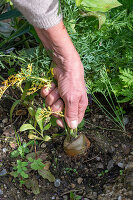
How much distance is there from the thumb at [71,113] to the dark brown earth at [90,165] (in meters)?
0.34

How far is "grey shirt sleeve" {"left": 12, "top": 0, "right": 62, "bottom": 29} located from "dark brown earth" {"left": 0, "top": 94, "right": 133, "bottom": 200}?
88cm

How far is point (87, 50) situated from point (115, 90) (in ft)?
1.16

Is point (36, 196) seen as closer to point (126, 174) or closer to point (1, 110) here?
point (126, 174)

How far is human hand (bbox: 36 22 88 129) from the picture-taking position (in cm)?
131

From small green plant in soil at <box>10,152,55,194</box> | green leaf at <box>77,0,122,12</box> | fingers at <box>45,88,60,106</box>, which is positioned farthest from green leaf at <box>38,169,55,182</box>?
green leaf at <box>77,0,122,12</box>

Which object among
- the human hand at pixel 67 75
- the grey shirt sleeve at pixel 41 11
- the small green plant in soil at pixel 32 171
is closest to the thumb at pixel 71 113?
the human hand at pixel 67 75

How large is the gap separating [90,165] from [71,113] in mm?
479

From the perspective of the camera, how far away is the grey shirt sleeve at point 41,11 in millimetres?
1151

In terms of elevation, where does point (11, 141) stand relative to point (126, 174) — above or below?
above

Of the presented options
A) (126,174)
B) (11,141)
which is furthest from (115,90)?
(11,141)

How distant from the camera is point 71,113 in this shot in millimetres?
1414

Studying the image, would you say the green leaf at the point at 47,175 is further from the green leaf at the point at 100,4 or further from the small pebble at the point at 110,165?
the green leaf at the point at 100,4

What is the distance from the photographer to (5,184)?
1.61m

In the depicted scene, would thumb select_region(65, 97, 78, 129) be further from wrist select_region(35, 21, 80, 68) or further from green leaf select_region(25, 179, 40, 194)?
green leaf select_region(25, 179, 40, 194)
